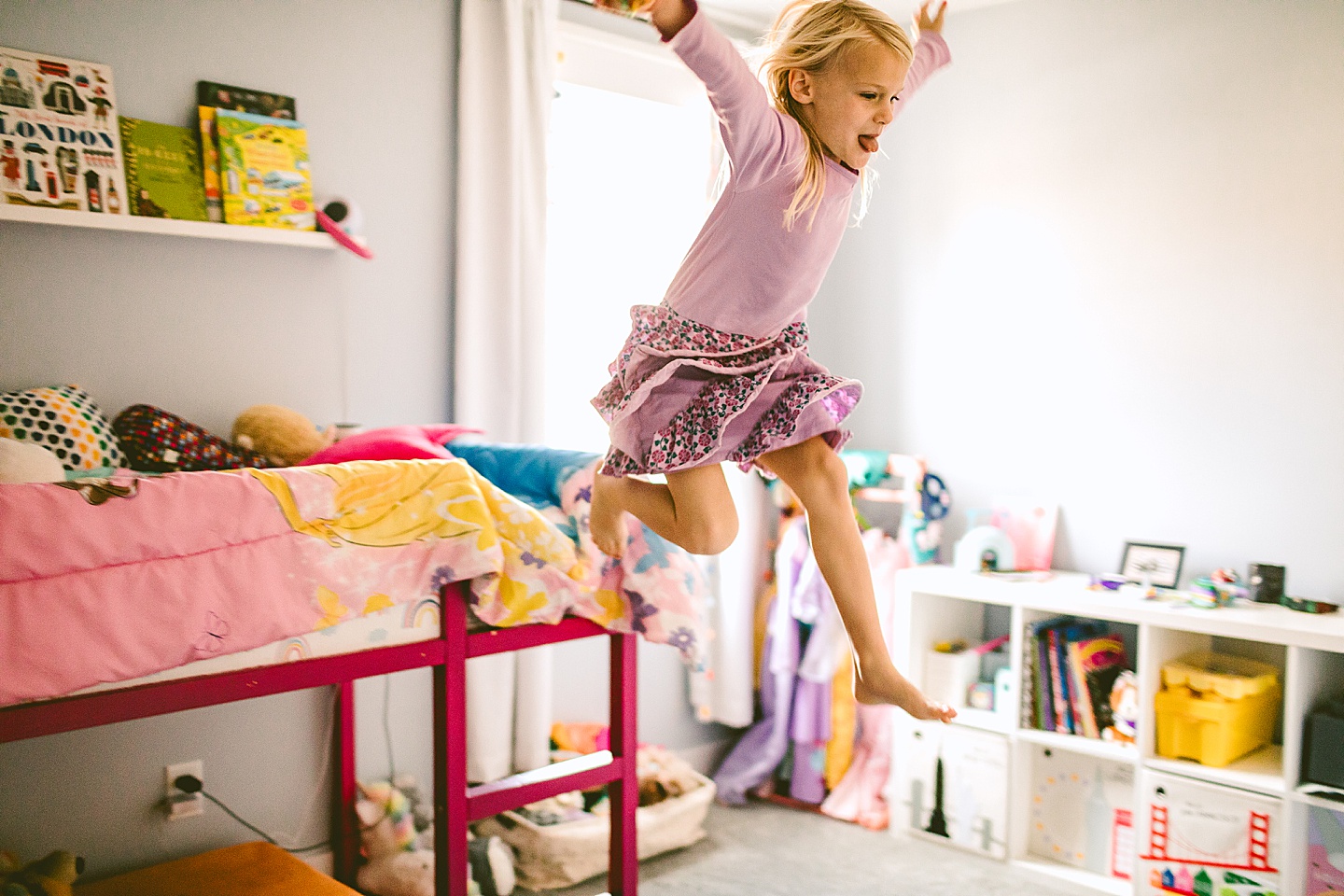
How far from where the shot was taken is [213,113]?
2.37 metres

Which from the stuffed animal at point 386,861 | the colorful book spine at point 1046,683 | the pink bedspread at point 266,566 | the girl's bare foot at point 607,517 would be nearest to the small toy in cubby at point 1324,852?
the colorful book spine at point 1046,683

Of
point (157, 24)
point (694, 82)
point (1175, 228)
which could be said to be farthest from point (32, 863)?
point (1175, 228)

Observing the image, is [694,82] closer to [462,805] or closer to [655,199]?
[655,199]

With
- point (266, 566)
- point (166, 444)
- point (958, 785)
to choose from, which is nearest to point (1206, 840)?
point (958, 785)

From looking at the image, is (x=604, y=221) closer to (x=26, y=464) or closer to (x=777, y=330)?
(x=777, y=330)

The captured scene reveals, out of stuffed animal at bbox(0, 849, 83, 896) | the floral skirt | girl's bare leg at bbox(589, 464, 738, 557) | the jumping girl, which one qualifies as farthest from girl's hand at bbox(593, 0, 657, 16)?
stuffed animal at bbox(0, 849, 83, 896)

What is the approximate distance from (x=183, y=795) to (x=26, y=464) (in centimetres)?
107

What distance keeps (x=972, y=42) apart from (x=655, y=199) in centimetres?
116

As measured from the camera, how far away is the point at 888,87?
143 cm

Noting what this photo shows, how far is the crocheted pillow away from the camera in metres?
2.11

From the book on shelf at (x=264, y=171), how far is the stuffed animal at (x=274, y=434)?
470 millimetres

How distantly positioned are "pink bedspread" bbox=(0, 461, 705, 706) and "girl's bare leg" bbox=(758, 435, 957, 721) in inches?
21.7

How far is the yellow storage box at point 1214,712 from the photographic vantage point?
2.49m

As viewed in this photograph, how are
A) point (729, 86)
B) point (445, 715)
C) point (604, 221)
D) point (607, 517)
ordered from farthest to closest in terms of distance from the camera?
point (604, 221) → point (445, 715) → point (607, 517) → point (729, 86)
